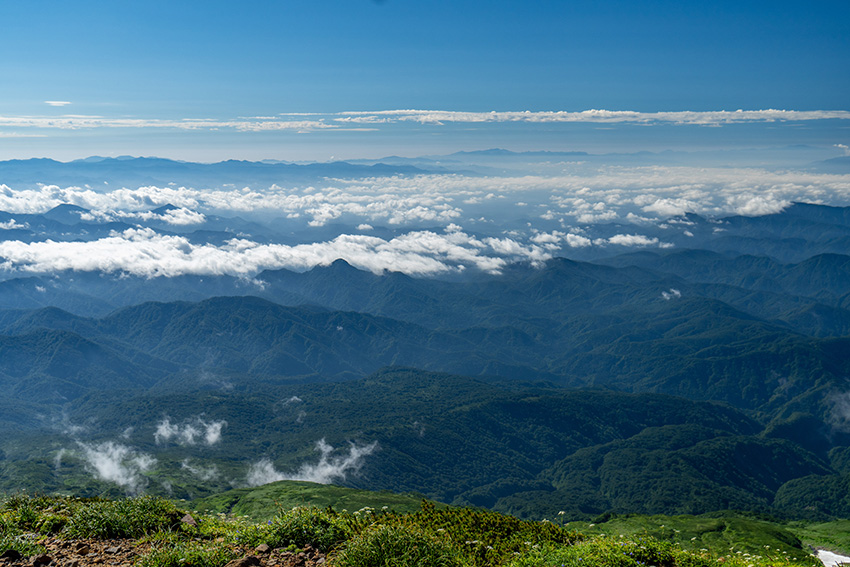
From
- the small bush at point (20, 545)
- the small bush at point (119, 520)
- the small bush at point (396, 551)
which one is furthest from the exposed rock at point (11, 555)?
the small bush at point (396, 551)

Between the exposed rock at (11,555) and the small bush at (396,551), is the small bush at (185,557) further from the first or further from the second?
the exposed rock at (11,555)

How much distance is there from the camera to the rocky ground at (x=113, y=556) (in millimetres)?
16348

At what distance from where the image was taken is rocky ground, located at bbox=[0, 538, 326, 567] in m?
16.3

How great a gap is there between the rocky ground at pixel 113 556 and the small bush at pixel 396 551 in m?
1.70

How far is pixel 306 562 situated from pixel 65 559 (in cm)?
770

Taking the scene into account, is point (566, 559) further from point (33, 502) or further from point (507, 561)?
point (33, 502)

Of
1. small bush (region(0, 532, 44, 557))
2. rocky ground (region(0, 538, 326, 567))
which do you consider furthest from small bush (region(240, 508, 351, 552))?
small bush (region(0, 532, 44, 557))

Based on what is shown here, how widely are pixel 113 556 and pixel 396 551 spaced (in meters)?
9.66

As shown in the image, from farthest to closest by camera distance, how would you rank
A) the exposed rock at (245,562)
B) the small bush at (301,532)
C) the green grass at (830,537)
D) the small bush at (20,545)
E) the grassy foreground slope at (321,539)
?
1. the green grass at (830,537)
2. the small bush at (301,532)
3. the small bush at (20,545)
4. the grassy foreground slope at (321,539)
5. the exposed rock at (245,562)

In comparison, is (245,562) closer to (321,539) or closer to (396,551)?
(321,539)

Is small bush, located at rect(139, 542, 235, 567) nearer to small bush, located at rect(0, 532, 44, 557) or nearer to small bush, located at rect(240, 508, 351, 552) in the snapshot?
small bush, located at rect(240, 508, 351, 552)

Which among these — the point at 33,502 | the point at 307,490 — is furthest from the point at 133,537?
the point at 307,490

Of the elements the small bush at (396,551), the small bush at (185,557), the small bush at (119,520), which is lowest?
the small bush at (119,520)

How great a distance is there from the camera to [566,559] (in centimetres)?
1678
